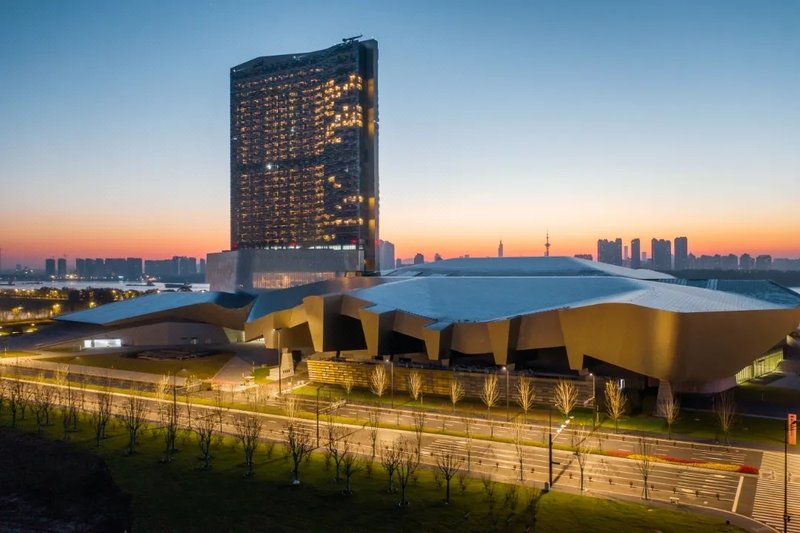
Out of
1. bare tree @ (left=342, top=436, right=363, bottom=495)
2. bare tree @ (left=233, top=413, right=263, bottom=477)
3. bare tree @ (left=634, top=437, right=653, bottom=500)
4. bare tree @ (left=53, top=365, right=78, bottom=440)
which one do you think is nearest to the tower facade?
bare tree @ (left=53, top=365, right=78, bottom=440)

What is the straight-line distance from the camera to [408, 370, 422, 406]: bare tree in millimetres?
47544

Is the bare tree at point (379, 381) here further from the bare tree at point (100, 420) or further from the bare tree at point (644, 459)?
the bare tree at point (644, 459)

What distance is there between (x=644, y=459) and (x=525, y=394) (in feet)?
42.8

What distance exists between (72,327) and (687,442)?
254 ft

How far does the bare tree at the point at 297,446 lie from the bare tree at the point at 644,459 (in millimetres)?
16245

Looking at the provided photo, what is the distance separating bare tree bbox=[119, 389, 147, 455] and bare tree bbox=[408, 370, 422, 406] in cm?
1984

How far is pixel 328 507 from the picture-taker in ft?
85.4

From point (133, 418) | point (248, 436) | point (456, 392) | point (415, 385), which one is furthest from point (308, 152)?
point (248, 436)

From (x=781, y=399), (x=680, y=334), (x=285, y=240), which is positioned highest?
(x=285, y=240)

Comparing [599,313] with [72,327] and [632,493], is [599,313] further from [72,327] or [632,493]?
[72,327]

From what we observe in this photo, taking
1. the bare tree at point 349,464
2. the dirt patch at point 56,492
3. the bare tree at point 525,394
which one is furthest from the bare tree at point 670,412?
the dirt patch at point 56,492

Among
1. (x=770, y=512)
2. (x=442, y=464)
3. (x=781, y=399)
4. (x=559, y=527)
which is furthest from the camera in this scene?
(x=781, y=399)

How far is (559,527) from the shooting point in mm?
A: 23578

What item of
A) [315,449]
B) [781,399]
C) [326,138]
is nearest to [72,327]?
[326,138]
